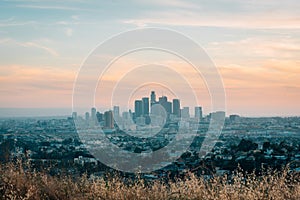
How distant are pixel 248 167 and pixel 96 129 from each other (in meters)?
7.34

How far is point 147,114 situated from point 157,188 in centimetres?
929

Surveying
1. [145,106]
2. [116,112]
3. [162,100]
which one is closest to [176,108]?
[162,100]

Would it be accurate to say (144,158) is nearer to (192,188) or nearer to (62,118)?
(192,188)

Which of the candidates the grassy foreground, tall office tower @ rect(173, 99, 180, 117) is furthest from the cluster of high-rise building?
the grassy foreground

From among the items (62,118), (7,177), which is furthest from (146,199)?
(62,118)

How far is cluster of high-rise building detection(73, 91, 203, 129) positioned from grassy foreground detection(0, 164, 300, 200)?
6.63m

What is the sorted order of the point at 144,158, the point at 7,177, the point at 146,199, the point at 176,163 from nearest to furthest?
the point at 146,199, the point at 7,177, the point at 176,163, the point at 144,158

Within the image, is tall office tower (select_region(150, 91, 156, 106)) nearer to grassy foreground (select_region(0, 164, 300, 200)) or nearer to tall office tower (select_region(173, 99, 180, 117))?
tall office tower (select_region(173, 99, 180, 117))

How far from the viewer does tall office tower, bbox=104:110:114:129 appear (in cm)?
1417

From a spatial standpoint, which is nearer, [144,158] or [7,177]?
[7,177]

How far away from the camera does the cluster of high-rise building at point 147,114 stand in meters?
14.0

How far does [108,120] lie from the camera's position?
1451 cm

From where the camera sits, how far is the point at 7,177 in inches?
283

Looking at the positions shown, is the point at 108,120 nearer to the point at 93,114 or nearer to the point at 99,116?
the point at 99,116
